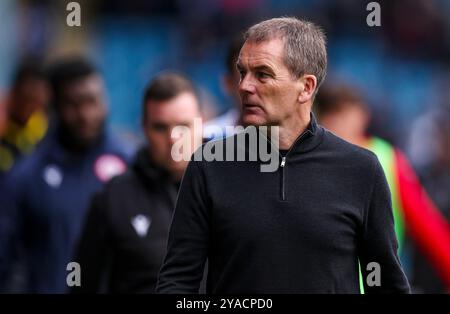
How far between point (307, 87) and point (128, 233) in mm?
1681

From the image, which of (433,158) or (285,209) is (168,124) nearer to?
(285,209)

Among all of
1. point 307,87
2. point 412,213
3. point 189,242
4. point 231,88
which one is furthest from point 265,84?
point 412,213

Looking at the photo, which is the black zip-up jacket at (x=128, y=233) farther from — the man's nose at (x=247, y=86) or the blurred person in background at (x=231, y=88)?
the man's nose at (x=247, y=86)

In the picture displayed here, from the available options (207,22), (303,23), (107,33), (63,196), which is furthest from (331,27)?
(303,23)

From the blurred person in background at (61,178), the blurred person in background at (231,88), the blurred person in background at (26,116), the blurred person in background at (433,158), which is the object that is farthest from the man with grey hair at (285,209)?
the blurred person in background at (26,116)

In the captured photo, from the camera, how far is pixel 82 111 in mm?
7695

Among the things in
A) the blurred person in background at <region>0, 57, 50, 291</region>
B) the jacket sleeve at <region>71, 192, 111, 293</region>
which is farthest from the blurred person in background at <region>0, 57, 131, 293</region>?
the blurred person in background at <region>0, 57, 50, 291</region>

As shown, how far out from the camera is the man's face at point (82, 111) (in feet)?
25.2

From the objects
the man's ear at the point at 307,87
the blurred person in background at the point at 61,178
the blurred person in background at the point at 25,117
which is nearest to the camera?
the man's ear at the point at 307,87

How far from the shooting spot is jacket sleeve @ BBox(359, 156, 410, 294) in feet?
14.4

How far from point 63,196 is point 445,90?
28.3 feet

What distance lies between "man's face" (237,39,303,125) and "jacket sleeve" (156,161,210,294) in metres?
0.30

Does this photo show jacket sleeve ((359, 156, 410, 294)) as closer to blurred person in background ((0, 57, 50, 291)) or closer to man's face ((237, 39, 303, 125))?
man's face ((237, 39, 303, 125))
